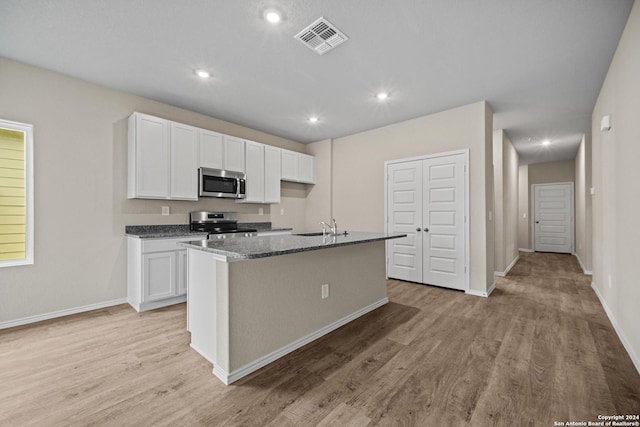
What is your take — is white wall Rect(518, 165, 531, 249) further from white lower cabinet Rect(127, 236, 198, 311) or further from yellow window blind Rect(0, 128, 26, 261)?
yellow window blind Rect(0, 128, 26, 261)

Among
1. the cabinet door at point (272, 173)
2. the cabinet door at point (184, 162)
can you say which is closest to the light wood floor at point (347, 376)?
the cabinet door at point (184, 162)

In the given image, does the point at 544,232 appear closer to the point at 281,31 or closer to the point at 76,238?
the point at 281,31

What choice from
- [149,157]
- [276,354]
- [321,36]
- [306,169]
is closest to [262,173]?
[306,169]

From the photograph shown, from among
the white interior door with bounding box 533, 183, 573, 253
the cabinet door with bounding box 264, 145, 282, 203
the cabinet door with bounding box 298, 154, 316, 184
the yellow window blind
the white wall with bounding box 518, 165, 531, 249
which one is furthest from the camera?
the white wall with bounding box 518, 165, 531, 249

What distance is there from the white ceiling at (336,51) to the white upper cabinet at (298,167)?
50.2 inches

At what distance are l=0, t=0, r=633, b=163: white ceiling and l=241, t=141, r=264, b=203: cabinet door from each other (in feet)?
2.35

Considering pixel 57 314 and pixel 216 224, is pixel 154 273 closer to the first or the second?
pixel 57 314

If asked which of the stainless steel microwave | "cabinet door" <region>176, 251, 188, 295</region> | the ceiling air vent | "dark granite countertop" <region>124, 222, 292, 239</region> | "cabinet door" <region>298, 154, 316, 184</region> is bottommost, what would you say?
"cabinet door" <region>176, 251, 188, 295</region>

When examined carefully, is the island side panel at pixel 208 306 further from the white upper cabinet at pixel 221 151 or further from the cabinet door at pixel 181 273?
the white upper cabinet at pixel 221 151

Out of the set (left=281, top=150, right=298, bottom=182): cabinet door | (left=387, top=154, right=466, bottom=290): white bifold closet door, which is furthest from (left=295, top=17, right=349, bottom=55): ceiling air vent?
(left=281, top=150, right=298, bottom=182): cabinet door

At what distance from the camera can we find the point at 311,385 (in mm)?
1841

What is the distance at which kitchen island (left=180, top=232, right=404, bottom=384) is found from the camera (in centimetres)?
190

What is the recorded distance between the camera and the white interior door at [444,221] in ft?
13.3

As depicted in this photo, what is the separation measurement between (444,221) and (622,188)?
1.95 meters
